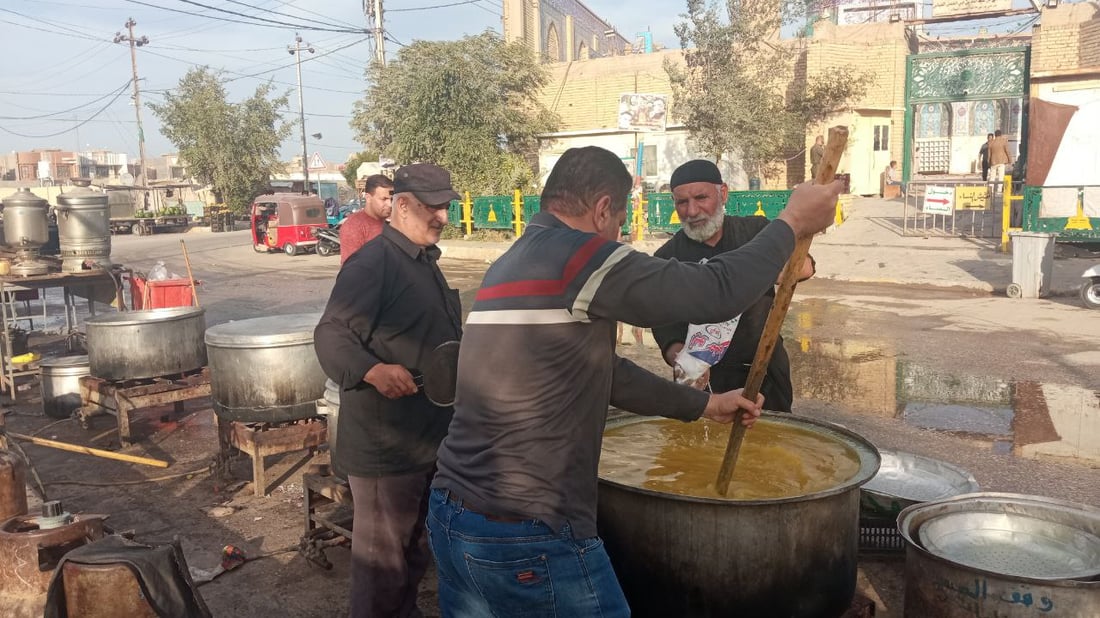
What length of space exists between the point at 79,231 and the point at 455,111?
63.4ft

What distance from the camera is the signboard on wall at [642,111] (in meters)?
27.1

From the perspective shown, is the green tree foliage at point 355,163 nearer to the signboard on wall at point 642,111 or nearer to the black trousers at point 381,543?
the signboard on wall at point 642,111

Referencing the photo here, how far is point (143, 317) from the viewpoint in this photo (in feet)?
22.0

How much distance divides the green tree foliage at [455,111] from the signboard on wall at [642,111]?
4298 mm

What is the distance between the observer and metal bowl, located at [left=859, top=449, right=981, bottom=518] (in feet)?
13.1

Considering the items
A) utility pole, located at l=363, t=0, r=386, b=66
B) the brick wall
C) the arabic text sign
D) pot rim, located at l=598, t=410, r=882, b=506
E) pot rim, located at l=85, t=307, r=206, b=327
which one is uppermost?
utility pole, located at l=363, t=0, r=386, b=66

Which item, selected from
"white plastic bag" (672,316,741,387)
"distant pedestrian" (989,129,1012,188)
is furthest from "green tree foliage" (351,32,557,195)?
"white plastic bag" (672,316,741,387)

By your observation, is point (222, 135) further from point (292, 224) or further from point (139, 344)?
point (139, 344)

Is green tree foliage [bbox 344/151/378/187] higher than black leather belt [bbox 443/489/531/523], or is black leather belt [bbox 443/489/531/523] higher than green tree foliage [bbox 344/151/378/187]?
green tree foliage [bbox 344/151/378/187]

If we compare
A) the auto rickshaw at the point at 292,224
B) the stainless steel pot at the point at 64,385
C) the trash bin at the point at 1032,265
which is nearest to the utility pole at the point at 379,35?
the auto rickshaw at the point at 292,224

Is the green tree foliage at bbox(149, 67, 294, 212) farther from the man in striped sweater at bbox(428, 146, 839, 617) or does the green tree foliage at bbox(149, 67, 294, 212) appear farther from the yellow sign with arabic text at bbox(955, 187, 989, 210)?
the man in striped sweater at bbox(428, 146, 839, 617)

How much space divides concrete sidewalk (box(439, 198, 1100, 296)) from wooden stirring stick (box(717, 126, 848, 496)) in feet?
39.7

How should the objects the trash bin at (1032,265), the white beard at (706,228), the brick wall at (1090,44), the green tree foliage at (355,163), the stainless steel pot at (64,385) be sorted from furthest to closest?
the green tree foliage at (355,163) → the brick wall at (1090,44) → the trash bin at (1032,265) → the stainless steel pot at (64,385) → the white beard at (706,228)

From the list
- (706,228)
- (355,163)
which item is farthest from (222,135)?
(706,228)
